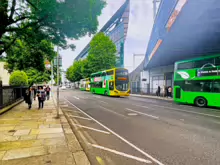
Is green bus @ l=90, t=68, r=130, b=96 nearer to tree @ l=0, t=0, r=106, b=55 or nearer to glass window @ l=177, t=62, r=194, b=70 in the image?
glass window @ l=177, t=62, r=194, b=70

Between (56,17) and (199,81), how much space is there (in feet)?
42.1

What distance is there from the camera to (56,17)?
928 cm

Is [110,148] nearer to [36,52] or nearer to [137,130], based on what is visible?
[137,130]

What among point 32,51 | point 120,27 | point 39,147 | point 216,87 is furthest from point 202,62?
point 120,27

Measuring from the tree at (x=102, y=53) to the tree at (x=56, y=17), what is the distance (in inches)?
1064

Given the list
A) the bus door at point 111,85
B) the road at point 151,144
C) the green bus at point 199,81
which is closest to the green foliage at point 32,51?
the road at point 151,144

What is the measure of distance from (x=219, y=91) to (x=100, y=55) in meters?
29.9

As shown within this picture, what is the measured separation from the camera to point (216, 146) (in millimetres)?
4738

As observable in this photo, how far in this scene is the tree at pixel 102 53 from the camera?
38938 mm

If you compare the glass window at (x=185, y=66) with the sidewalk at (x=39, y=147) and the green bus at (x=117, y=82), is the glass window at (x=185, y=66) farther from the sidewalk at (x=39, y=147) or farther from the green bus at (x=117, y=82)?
the sidewalk at (x=39, y=147)

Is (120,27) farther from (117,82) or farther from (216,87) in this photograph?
(216,87)

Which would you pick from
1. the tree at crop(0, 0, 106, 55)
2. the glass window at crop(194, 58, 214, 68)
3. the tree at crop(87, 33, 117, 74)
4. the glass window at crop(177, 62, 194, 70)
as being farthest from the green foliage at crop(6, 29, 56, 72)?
the tree at crop(87, 33, 117, 74)

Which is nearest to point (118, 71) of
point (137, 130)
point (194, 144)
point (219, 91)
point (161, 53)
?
point (161, 53)

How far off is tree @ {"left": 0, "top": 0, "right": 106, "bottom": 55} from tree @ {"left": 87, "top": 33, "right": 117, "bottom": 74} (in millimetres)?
27035
